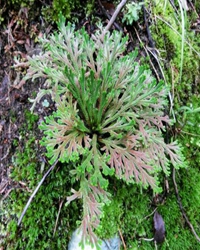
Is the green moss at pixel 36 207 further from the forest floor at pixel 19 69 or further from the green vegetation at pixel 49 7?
the green vegetation at pixel 49 7

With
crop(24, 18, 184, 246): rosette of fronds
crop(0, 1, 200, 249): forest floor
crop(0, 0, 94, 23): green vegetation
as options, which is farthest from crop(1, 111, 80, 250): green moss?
crop(0, 0, 94, 23): green vegetation

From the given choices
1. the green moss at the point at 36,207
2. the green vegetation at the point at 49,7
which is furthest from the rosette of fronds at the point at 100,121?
the green vegetation at the point at 49,7

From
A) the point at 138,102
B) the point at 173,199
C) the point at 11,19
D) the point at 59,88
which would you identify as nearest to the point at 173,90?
the point at 138,102

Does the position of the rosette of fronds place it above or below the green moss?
above

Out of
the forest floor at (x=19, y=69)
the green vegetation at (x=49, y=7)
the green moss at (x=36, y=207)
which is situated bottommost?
the green moss at (x=36, y=207)

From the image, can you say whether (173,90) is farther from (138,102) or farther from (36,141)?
(36,141)

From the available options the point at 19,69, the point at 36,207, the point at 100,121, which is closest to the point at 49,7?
the point at 19,69

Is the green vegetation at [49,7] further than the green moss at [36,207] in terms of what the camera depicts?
Yes

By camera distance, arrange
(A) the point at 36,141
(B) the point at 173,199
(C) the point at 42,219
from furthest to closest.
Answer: (B) the point at 173,199
(A) the point at 36,141
(C) the point at 42,219

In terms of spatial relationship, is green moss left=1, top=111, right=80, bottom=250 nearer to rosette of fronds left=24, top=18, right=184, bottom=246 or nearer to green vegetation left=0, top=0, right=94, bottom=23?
rosette of fronds left=24, top=18, right=184, bottom=246
